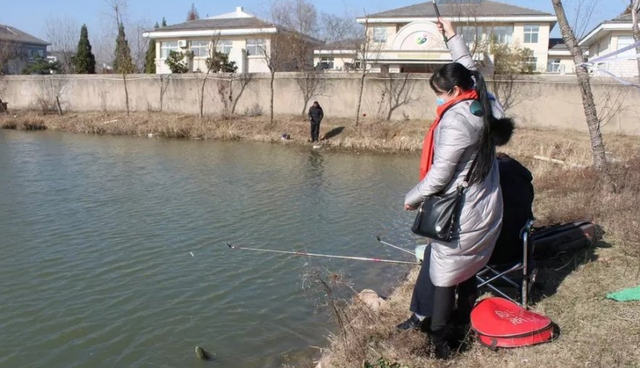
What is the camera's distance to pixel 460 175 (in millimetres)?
3131

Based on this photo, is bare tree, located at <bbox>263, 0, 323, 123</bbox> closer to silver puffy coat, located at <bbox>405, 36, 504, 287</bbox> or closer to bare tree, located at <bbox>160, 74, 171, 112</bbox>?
bare tree, located at <bbox>160, 74, 171, 112</bbox>

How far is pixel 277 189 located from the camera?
12.0 meters

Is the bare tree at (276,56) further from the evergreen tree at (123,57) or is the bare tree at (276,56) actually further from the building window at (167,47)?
the building window at (167,47)

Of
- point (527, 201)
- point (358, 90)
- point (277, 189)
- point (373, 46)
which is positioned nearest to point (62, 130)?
point (358, 90)

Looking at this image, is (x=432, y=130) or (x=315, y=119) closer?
(x=432, y=130)

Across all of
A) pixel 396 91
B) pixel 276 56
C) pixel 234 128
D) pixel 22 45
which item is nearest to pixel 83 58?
pixel 22 45

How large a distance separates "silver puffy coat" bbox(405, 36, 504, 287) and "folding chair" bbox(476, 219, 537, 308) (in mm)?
846

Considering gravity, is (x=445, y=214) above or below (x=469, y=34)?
below

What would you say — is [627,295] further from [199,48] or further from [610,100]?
[199,48]

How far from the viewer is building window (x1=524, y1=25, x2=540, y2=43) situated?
34094 mm

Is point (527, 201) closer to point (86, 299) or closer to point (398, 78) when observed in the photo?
point (86, 299)

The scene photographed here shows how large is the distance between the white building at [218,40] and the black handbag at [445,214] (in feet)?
101

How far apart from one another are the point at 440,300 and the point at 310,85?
21.6 metres

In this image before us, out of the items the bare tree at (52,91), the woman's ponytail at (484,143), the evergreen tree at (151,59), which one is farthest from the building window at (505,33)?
the woman's ponytail at (484,143)
